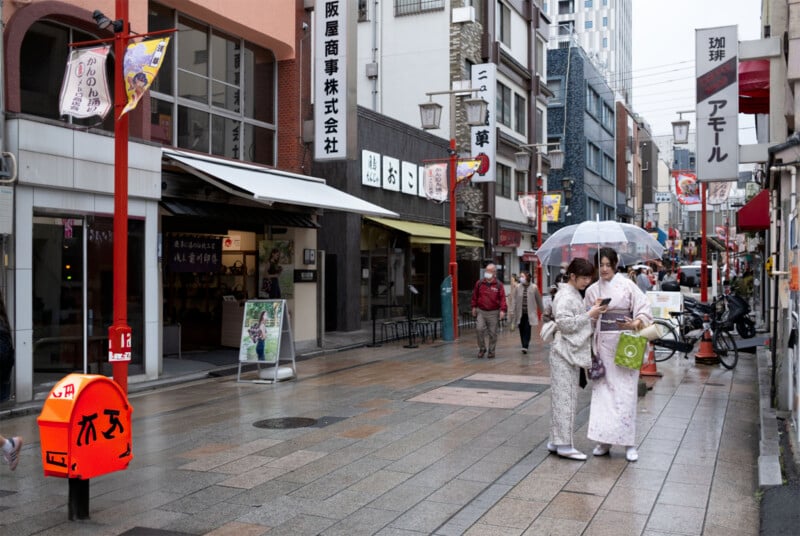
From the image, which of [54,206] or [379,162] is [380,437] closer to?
[54,206]

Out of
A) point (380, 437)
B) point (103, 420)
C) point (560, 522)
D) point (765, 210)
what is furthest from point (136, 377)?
point (765, 210)

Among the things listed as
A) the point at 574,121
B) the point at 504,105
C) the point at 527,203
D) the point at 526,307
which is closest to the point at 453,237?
the point at 526,307

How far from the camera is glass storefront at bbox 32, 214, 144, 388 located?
1092cm

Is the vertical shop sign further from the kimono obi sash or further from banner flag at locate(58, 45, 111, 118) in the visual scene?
the kimono obi sash

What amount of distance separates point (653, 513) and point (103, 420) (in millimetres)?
4133

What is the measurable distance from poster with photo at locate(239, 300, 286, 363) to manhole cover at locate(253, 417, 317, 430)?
2941 mm

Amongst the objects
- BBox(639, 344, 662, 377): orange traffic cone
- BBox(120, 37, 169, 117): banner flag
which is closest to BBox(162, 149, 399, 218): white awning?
BBox(120, 37, 169, 117): banner flag

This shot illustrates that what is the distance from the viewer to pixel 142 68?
9.50m

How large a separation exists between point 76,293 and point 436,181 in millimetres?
12282

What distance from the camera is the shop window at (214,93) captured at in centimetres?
1450

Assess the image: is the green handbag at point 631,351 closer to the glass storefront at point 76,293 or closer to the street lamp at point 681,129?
the glass storefront at point 76,293

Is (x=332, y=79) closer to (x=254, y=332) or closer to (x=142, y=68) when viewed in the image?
(x=254, y=332)

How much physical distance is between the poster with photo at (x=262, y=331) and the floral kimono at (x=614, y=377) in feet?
20.2

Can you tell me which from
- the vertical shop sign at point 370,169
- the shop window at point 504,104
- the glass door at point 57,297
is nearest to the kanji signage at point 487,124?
the shop window at point 504,104
